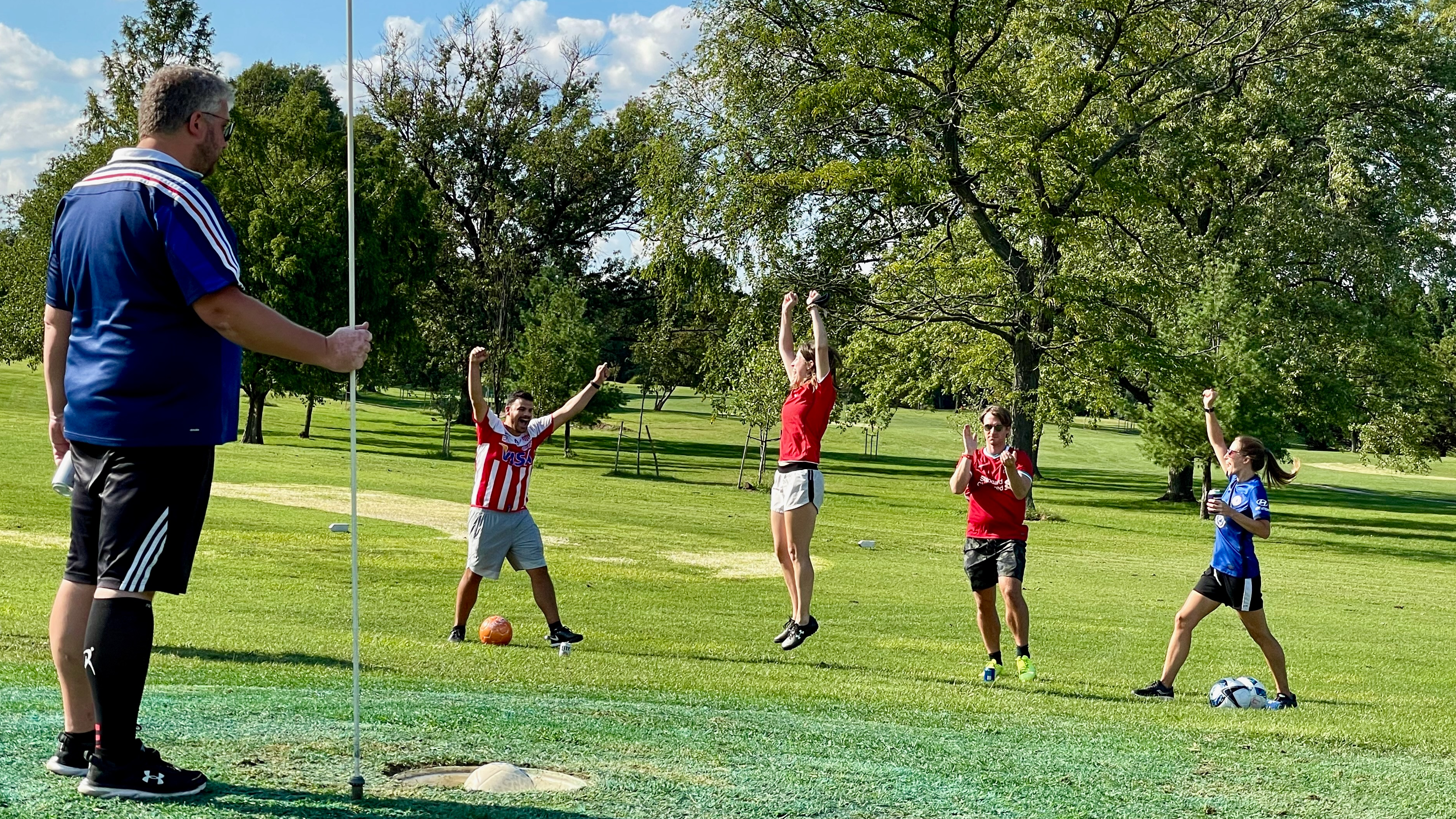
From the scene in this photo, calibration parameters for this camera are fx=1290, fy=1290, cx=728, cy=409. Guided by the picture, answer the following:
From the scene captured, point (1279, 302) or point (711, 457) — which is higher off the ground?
point (1279, 302)

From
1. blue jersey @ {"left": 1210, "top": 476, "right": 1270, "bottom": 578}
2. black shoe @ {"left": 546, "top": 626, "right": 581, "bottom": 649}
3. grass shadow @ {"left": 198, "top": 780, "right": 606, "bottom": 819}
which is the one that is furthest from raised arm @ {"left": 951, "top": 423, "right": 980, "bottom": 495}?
grass shadow @ {"left": 198, "top": 780, "right": 606, "bottom": 819}

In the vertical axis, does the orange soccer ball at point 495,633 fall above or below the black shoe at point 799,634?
below

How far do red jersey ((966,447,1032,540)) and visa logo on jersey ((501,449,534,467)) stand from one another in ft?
11.9

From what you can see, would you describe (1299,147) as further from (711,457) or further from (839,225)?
(711,457)

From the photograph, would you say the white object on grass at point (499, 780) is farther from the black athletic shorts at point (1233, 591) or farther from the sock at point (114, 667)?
the black athletic shorts at point (1233, 591)

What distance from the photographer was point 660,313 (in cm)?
5619

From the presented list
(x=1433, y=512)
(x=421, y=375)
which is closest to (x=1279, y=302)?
(x=1433, y=512)

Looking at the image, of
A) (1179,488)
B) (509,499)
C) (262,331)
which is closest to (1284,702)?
(509,499)

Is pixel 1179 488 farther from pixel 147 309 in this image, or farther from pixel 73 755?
pixel 147 309

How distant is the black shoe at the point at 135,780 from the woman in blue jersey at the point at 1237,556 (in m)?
7.23

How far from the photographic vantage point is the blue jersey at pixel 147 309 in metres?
4.35

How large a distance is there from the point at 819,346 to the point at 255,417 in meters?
41.6

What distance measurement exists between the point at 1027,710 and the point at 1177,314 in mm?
29924

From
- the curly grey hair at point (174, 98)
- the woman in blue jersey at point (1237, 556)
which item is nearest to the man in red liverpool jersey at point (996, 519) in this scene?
the woman in blue jersey at point (1237, 556)
